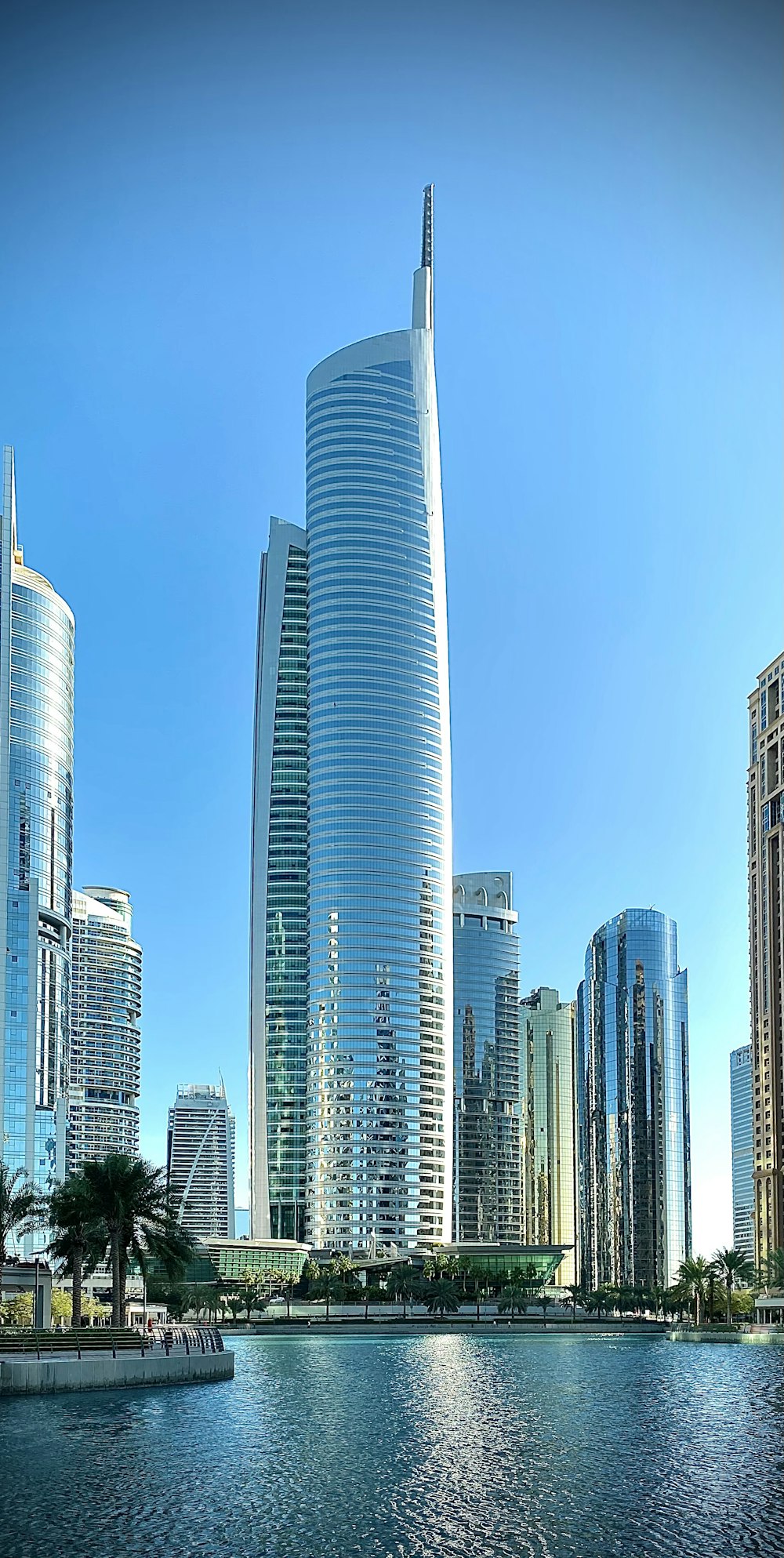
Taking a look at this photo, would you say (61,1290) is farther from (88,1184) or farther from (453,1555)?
(453,1555)

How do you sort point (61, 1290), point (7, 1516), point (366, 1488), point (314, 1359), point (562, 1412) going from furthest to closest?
point (61, 1290), point (314, 1359), point (562, 1412), point (366, 1488), point (7, 1516)

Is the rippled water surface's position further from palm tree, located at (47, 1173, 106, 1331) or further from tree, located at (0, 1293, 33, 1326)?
tree, located at (0, 1293, 33, 1326)

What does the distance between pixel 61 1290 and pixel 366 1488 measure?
113898 millimetres

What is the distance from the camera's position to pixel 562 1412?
81250 mm

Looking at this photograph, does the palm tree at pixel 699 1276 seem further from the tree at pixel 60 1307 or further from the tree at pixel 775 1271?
the tree at pixel 60 1307

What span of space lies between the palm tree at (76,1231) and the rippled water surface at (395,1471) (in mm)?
11465

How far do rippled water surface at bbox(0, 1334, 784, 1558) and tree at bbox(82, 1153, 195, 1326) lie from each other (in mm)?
8423

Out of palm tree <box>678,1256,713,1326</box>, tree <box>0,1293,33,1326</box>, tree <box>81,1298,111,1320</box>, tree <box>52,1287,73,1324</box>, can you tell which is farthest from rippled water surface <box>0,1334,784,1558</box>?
palm tree <box>678,1256,713,1326</box>

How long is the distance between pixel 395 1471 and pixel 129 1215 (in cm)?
3971

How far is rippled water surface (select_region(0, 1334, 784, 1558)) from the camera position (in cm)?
4469

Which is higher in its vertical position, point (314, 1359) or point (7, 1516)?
point (7, 1516)

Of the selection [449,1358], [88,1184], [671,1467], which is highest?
[88,1184]

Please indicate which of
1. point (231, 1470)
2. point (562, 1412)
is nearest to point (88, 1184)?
point (562, 1412)

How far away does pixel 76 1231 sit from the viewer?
9888 centimetres
